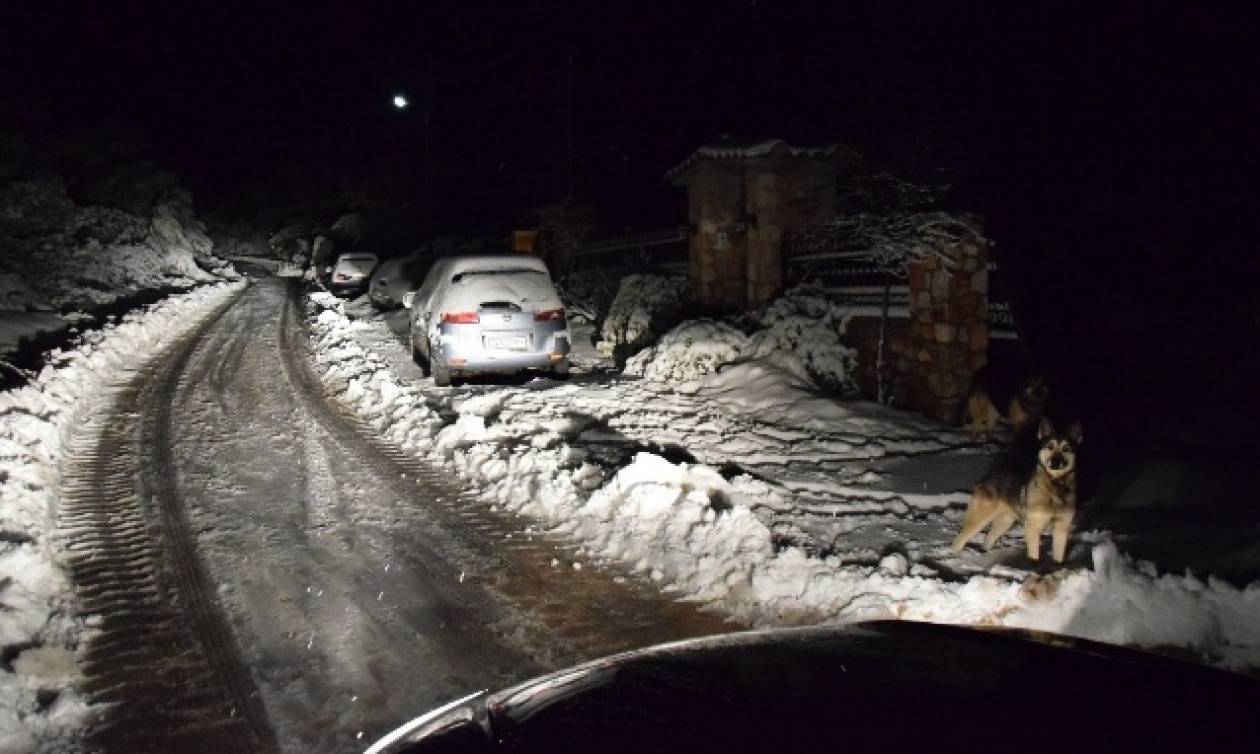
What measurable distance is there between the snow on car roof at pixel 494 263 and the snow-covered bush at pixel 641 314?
8.84 feet

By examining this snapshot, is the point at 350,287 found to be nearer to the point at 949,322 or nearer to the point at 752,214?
the point at 752,214

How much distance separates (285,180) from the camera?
5506 cm

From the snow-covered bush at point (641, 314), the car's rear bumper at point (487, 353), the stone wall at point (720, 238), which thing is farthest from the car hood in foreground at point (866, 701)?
the snow-covered bush at point (641, 314)

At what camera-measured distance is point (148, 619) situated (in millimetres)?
4844

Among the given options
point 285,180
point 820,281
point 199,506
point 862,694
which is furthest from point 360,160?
point 862,694

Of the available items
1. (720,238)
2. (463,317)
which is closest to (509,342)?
(463,317)

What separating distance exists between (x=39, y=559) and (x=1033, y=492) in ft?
20.4

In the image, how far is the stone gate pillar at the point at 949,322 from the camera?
9.09 m

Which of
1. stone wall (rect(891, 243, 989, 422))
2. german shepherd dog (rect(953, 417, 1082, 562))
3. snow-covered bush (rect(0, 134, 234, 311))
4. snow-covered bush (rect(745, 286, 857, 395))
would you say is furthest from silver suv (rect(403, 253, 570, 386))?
snow-covered bush (rect(0, 134, 234, 311))

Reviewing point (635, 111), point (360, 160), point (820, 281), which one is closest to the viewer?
point (820, 281)

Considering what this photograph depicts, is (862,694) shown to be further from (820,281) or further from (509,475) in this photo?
(820,281)

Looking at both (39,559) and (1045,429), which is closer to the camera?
(39,559)

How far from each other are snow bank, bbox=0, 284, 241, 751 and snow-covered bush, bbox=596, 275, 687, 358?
7.49 metres

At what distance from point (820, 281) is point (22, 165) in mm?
27769
